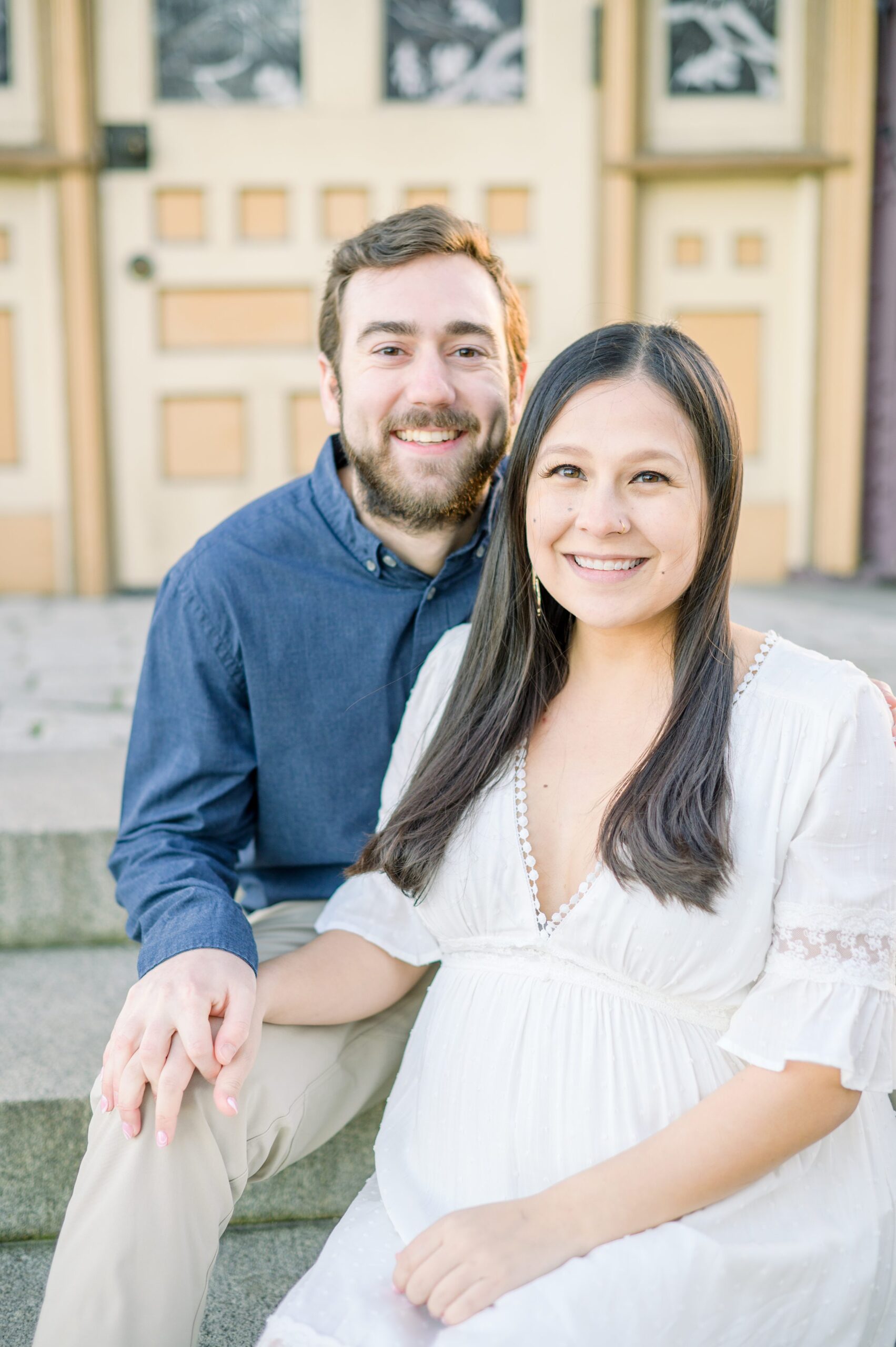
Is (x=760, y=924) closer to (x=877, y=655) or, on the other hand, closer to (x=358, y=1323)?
(x=358, y=1323)

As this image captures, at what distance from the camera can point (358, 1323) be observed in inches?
48.6

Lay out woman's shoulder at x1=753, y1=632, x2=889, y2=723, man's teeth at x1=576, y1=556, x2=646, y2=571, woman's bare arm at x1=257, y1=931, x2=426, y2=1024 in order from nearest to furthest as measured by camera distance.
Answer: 1. woman's shoulder at x1=753, y1=632, x2=889, y2=723
2. man's teeth at x1=576, y1=556, x2=646, y2=571
3. woman's bare arm at x1=257, y1=931, x2=426, y2=1024

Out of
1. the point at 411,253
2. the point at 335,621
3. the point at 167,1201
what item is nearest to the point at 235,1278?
the point at 167,1201

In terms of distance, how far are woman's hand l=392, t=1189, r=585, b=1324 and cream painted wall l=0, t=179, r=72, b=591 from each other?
13.9 ft

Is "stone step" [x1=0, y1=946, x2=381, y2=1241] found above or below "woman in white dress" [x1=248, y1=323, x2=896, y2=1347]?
below

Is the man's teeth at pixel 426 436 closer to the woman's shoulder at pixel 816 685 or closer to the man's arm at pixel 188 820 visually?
the man's arm at pixel 188 820

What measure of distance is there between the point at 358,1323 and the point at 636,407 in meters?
1.05

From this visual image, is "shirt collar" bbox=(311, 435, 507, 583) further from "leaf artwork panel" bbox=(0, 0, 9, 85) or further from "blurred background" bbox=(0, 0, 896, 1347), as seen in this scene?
"leaf artwork panel" bbox=(0, 0, 9, 85)

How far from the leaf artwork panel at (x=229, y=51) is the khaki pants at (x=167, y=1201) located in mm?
4178

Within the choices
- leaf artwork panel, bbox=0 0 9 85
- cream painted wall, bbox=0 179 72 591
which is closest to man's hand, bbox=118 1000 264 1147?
cream painted wall, bbox=0 179 72 591

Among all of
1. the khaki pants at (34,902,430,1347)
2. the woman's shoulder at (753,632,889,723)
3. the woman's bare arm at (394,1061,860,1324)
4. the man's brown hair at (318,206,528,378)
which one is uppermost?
the man's brown hair at (318,206,528,378)

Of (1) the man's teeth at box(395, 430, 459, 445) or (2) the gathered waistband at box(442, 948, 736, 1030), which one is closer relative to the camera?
(2) the gathered waistband at box(442, 948, 736, 1030)

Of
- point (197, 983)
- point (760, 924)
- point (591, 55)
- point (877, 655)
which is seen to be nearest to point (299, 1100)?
point (197, 983)

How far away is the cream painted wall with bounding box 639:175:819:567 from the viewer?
489cm
